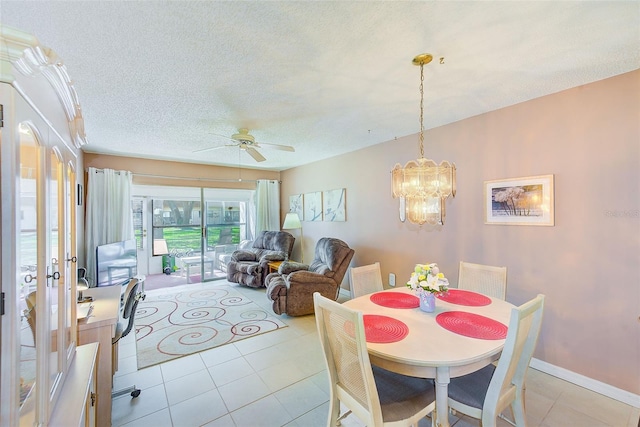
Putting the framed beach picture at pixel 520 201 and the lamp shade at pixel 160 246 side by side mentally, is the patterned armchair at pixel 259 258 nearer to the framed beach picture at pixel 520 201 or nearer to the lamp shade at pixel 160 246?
the lamp shade at pixel 160 246

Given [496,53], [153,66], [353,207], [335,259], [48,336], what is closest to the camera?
[48,336]

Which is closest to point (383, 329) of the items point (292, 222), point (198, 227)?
point (292, 222)

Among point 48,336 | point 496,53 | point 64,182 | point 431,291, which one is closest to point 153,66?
point 64,182

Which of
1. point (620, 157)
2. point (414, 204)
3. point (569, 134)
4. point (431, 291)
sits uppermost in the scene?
point (569, 134)

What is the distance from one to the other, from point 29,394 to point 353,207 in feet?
13.1

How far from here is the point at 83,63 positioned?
6.01 ft

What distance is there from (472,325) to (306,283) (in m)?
2.30

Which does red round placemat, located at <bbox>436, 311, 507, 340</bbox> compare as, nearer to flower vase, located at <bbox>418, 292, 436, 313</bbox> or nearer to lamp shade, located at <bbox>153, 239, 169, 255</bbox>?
flower vase, located at <bbox>418, 292, 436, 313</bbox>

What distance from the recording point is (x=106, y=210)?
4.39m

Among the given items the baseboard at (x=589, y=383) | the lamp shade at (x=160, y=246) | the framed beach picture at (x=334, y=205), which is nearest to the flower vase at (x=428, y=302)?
the baseboard at (x=589, y=383)

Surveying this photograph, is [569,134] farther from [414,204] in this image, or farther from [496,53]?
[414,204]

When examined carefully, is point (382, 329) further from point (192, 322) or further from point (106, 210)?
point (106, 210)

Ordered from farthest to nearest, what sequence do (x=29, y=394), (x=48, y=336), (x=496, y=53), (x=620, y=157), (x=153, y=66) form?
(x=620, y=157) < (x=153, y=66) < (x=496, y=53) < (x=48, y=336) < (x=29, y=394)

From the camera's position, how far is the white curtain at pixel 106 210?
13.9 feet
